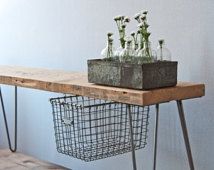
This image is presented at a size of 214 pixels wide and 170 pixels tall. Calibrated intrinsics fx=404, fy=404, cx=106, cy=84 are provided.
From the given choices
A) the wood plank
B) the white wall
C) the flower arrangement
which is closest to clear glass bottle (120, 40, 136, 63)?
the flower arrangement

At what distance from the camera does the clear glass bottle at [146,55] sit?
148 cm

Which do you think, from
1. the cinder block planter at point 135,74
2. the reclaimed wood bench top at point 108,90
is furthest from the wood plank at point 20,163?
the cinder block planter at point 135,74

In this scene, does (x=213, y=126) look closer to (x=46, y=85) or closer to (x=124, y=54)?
(x=124, y=54)

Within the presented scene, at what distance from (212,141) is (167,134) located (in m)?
0.24

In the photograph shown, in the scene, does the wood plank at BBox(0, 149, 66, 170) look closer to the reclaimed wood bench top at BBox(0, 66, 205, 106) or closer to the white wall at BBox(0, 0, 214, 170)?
the white wall at BBox(0, 0, 214, 170)

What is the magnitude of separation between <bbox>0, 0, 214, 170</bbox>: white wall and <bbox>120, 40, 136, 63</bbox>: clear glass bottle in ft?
1.05

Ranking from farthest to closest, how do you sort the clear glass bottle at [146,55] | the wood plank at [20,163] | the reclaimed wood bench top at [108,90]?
the wood plank at [20,163]
the clear glass bottle at [146,55]
the reclaimed wood bench top at [108,90]

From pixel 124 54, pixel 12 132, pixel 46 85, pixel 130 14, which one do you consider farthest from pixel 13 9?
pixel 124 54

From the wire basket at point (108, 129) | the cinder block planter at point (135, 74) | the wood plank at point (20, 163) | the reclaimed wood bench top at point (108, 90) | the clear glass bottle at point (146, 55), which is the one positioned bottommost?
the wood plank at point (20, 163)

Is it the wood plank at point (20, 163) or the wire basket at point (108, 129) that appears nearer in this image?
the wire basket at point (108, 129)

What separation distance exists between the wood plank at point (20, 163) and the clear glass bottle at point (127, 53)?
87 cm

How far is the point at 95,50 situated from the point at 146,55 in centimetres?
72

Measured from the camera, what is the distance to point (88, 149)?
1880 millimetres

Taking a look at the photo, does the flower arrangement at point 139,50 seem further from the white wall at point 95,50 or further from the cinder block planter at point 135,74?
the white wall at point 95,50
